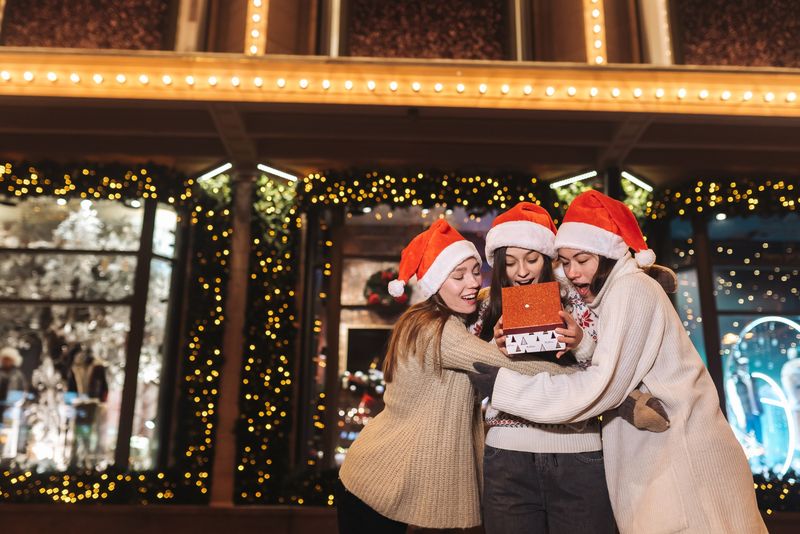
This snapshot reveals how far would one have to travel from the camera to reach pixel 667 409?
212cm

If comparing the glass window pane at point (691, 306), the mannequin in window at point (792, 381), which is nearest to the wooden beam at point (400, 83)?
the glass window pane at point (691, 306)

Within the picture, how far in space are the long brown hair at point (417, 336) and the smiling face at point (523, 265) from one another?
1.01 feet

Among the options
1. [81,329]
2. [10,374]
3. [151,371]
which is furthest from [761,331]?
[10,374]

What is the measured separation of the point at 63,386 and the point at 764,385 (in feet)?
23.0

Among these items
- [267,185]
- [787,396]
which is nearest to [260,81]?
[267,185]

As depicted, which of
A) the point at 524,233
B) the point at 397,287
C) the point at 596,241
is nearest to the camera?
the point at 596,241

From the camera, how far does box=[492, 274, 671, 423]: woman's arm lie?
6.79 feet

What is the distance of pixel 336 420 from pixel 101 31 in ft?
15.7

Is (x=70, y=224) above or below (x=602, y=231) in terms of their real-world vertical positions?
above

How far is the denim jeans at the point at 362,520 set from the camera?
2.42m

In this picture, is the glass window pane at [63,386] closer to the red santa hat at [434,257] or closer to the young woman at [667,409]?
the red santa hat at [434,257]

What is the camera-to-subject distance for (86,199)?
640cm

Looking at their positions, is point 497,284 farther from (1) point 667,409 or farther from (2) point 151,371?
(2) point 151,371

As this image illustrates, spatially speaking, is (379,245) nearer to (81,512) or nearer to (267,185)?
(267,185)
